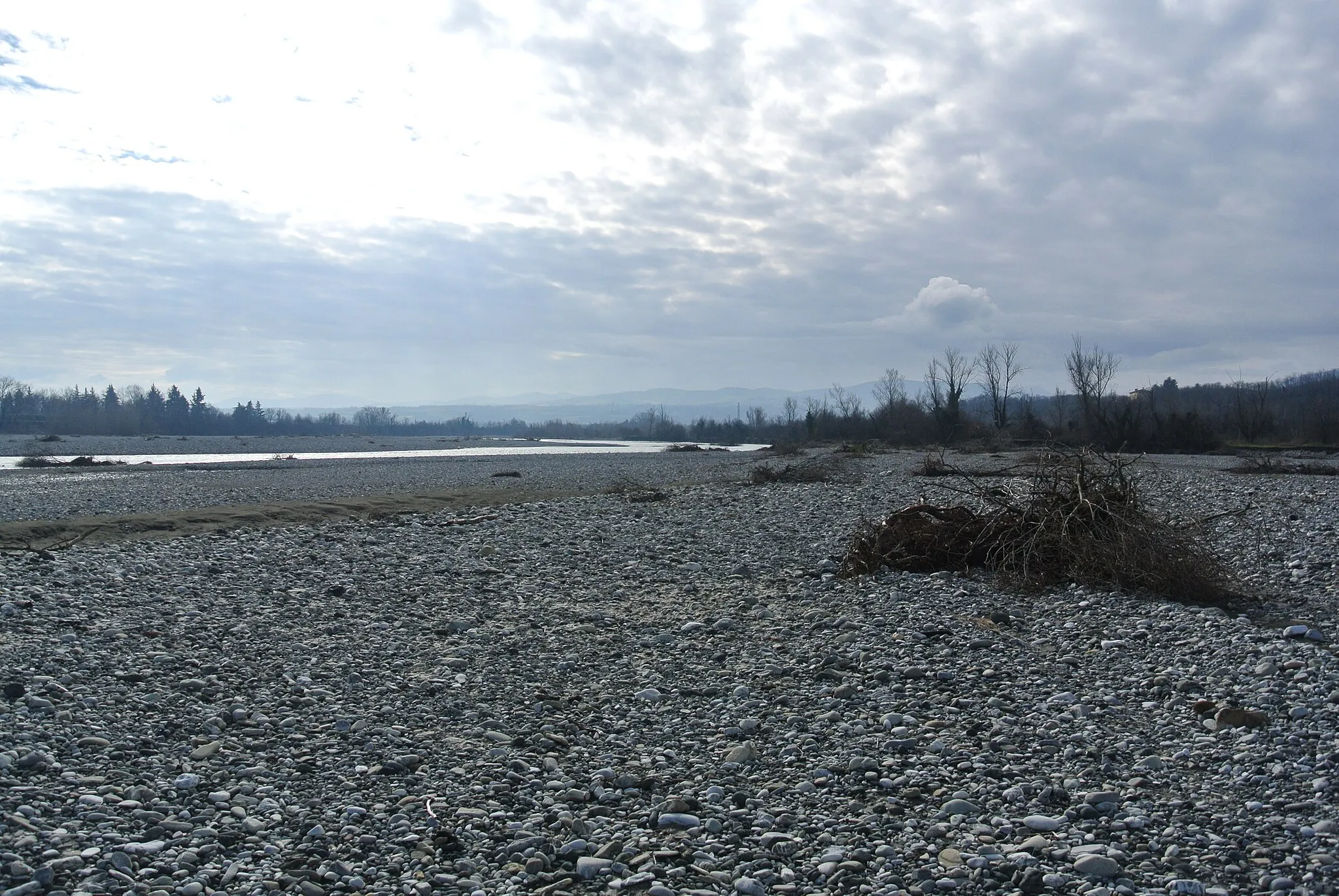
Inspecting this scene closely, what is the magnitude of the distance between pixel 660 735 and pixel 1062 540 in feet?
19.8

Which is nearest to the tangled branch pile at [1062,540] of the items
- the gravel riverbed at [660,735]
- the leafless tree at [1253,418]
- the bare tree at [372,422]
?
the gravel riverbed at [660,735]

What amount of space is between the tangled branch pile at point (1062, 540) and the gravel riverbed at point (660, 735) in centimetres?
52

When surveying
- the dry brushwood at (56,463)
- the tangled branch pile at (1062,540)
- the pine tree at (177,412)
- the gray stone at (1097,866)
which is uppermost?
the pine tree at (177,412)

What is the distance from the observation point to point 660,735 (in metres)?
6.27

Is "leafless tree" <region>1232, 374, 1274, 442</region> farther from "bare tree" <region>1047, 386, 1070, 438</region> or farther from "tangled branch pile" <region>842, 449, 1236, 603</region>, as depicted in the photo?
"tangled branch pile" <region>842, 449, 1236, 603</region>

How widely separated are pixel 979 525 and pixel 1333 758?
20.8 ft

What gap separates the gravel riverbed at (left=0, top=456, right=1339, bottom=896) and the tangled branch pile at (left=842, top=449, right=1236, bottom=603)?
0.52m

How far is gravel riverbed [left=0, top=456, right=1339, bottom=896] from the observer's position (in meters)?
4.41

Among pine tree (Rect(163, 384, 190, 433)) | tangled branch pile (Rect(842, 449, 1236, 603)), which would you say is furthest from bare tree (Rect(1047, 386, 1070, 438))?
pine tree (Rect(163, 384, 190, 433))

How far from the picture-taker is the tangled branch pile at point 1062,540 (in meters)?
9.33

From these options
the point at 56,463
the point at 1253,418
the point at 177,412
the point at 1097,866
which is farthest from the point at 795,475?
the point at 177,412

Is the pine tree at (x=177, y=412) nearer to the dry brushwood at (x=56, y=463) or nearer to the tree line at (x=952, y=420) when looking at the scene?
the tree line at (x=952, y=420)

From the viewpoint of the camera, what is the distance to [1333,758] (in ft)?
16.7

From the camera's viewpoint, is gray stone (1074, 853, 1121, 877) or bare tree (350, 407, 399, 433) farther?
bare tree (350, 407, 399, 433)
